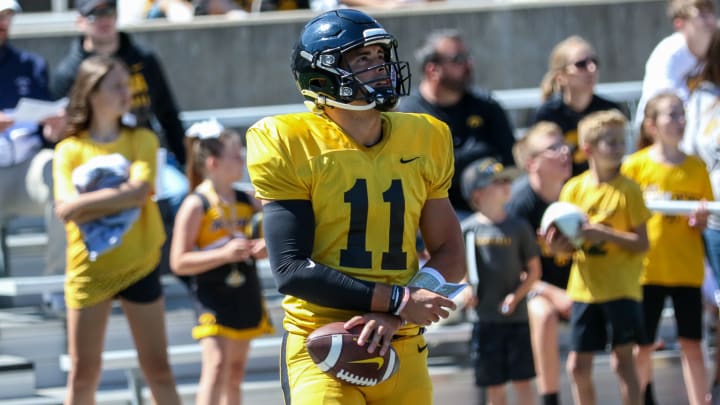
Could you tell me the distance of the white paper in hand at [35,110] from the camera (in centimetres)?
703

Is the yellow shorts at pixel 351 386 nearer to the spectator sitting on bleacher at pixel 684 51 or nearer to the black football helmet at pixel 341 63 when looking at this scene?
the black football helmet at pixel 341 63

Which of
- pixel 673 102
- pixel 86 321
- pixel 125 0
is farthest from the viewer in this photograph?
pixel 125 0

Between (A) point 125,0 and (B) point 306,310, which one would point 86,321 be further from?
(A) point 125,0

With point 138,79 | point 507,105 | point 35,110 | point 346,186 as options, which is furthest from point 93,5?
point 346,186

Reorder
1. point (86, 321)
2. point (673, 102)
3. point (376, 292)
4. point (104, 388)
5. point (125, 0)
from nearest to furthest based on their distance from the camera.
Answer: point (376, 292), point (86, 321), point (673, 102), point (104, 388), point (125, 0)

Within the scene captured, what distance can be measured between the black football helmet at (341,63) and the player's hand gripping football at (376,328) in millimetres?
660

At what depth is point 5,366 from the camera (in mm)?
7391

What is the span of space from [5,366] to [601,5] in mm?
5649

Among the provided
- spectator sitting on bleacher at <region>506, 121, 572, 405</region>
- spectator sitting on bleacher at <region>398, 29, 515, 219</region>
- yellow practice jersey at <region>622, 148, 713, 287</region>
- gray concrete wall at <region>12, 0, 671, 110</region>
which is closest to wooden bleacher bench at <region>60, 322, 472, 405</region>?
spectator sitting on bleacher at <region>506, 121, 572, 405</region>

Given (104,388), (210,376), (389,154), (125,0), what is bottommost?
(104,388)

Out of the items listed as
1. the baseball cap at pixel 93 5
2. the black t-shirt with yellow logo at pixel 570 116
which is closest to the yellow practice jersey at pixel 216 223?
the baseball cap at pixel 93 5

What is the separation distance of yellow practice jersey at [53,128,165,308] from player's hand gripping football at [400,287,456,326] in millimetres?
2732

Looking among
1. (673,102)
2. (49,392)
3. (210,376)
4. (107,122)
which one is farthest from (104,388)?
(673,102)

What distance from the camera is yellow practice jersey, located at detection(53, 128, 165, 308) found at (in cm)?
627
